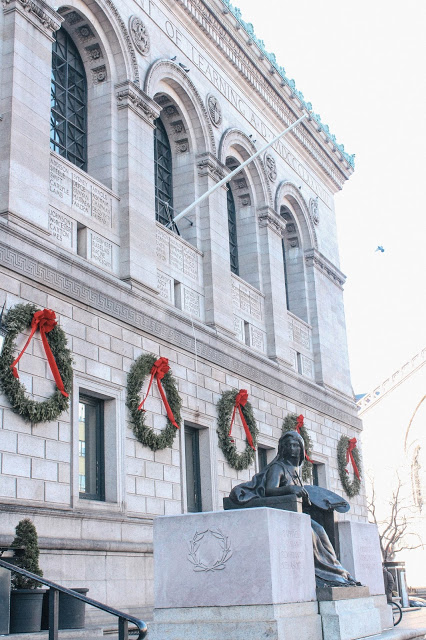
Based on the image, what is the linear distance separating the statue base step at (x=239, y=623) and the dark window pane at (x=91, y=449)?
290 inches

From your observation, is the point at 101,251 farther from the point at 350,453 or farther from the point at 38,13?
the point at 350,453

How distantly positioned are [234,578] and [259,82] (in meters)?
23.2

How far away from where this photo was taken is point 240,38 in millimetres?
28312

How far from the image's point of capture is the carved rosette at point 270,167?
30.0 metres

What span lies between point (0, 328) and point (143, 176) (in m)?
7.69

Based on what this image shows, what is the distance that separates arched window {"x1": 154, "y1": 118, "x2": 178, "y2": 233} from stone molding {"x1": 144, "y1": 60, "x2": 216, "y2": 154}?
130 cm

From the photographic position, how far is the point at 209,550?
1065 cm

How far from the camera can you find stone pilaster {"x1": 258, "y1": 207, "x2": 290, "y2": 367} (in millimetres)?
27891

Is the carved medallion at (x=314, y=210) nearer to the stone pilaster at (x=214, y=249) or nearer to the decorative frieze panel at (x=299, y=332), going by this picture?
the decorative frieze panel at (x=299, y=332)

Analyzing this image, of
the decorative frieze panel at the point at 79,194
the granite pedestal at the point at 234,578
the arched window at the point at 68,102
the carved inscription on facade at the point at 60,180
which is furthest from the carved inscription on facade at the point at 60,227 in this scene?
the granite pedestal at the point at 234,578

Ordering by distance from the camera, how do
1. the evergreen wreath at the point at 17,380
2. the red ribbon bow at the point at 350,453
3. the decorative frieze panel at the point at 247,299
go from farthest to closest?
the red ribbon bow at the point at 350,453 → the decorative frieze panel at the point at 247,299 → the evergreen wreath at the point at 17,380

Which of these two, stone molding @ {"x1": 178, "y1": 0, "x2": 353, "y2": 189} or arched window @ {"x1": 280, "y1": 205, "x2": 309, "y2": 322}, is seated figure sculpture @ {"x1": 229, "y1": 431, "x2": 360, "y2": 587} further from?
arched window @ {"x1": 280, "y1": 205, "x2": 309, "y2": 322}

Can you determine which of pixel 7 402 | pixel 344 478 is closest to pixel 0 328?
pixel 7 402

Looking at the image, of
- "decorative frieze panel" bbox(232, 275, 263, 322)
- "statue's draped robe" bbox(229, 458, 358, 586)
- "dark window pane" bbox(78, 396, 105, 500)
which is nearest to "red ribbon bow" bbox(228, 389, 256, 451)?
"decorative frieze panel" bbox(232, 275, 263, 322)
